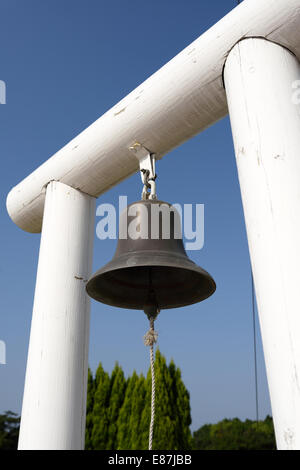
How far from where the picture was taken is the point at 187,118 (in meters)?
1.76

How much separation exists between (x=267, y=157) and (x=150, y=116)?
65cm

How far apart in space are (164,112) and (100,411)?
1167 cm

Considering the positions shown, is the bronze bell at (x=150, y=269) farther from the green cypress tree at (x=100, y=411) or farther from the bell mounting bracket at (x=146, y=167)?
the green cypress tree at (x=100, y=411)

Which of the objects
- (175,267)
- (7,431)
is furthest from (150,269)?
(7,431)

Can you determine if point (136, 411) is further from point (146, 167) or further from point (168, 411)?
point (146, 167)

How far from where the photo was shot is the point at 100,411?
12078mm

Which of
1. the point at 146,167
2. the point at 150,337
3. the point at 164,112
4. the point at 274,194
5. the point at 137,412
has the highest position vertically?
the point at 137,412

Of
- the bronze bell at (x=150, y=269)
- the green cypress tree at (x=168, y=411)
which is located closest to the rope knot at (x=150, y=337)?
the bronze bell at (x=150, y=269)

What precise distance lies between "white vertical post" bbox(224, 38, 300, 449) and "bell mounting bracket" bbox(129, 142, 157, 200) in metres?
0.49

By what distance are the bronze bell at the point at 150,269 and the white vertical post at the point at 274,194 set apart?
17.8 inches

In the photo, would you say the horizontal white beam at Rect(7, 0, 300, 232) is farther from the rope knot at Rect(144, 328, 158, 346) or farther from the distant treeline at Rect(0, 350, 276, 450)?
the distant treeline at Rect(0, 350, 276, 450)

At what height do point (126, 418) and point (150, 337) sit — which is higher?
→ point (126, 418)

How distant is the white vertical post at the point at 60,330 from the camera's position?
172 centimetres
